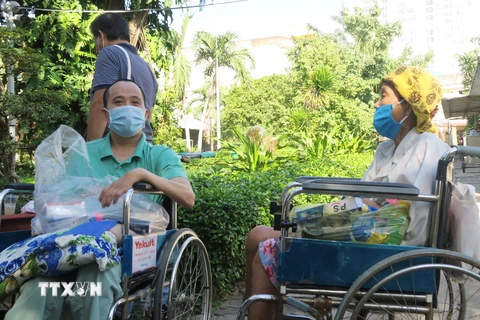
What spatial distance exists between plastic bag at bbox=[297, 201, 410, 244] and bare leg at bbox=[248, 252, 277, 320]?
0.39 meters

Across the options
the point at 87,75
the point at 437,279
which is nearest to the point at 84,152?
the point at 437,279

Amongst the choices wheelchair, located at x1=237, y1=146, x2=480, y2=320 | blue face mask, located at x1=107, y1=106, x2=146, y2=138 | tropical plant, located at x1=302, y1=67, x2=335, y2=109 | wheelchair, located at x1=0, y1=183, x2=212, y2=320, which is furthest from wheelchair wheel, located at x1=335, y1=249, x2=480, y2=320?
tropical plant, located at x1=302, y1=67, x2=335, y2=109

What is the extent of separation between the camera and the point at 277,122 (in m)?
33.5

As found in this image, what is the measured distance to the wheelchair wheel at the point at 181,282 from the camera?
2395 mm

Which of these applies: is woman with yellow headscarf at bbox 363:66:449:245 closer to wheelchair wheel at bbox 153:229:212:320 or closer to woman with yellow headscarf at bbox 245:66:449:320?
woman with yellow headscarf at bbox 245:66:449:320

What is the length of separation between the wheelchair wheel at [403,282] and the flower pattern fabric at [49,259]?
3.13 ft

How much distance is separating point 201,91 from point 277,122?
42.3ft

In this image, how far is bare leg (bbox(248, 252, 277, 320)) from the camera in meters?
2.61

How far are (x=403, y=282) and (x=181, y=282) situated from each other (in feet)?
3.63

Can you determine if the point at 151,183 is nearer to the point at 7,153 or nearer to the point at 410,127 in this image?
the point at 410,127

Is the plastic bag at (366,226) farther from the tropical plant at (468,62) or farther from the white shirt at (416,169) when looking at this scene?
the tropical plant at (468,62)

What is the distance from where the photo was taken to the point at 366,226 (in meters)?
2.31

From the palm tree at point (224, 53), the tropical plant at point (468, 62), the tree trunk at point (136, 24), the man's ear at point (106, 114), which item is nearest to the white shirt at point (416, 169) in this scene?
the man's ear at point (106, 114)

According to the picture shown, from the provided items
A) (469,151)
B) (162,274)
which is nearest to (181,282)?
(162,274)
